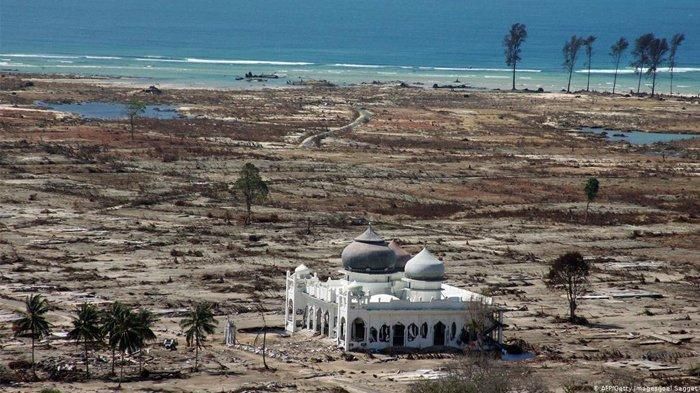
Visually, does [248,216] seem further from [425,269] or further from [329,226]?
[425,269]

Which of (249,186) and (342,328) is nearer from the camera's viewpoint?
(342,328)

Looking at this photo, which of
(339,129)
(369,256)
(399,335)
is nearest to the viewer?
(399,335)

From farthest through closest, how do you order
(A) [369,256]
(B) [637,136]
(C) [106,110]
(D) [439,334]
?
(C) [106,110] < (B) [637,136] < (A) [369,256] < (D) [439,334]

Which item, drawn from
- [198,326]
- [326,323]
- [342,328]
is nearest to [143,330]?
[198,326]

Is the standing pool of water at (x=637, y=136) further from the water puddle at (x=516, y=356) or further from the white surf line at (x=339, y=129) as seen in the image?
the water puddle at (x=516, y=356)

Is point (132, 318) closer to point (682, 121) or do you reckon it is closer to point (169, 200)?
point (169, 200)
